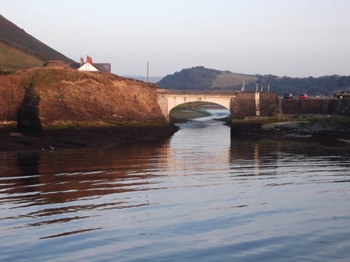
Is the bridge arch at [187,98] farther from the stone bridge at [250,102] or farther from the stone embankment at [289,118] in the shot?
the stone embankment at [289,118]

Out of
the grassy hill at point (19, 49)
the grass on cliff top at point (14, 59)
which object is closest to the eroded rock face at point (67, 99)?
the grassy hill at point (19, 49)

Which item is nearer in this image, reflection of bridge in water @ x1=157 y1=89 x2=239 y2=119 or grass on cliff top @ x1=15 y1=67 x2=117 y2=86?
grass on cliff top @ x1=15 y1=67 x2=117 y2=86

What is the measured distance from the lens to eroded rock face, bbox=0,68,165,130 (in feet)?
169

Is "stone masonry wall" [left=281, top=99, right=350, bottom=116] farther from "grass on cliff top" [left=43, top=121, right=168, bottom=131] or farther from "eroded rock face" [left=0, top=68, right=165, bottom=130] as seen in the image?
"grass on cliff top" [left=43, top=121, right=168, bottom=131]

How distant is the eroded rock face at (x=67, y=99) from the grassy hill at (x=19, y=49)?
1394 inches

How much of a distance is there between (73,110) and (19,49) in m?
67.0

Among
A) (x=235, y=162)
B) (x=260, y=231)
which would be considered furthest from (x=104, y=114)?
(x=260, y=231)

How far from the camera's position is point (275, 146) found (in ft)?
155

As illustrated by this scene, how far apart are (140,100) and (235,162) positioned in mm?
30111

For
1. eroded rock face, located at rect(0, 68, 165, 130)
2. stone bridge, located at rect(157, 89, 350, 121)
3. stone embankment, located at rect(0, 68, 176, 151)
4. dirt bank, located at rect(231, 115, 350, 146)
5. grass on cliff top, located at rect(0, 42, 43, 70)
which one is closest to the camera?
stone embankment, located at rect(0, 68, 176, 151)

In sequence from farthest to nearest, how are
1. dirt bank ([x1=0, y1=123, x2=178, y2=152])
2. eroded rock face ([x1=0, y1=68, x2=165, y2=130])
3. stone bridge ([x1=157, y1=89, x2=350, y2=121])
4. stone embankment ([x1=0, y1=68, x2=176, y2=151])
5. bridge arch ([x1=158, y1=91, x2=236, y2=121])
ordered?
stone bridge ([x1=157, y1=89, x2=350, y2=121]) → bridge arch ([x1=158, y1=91, x2=236, y2=121]) → eroded rock face ([x1=0, y1=68, x2=165, y2=130]) → stone embankment ([x1=0, y1=68, x2=176, y2=151]) → dirt bank ([x1=0, y1=123, x2=178, y2=152])

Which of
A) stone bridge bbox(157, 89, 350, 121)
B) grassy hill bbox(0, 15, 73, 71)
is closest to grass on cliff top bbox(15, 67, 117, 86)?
stone bridge bbox(157, 89, 350, 121)

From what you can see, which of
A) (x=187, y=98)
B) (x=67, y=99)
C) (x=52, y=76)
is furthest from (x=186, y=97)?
(x=67, y=99)

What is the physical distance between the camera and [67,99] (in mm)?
54656
